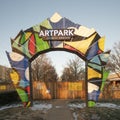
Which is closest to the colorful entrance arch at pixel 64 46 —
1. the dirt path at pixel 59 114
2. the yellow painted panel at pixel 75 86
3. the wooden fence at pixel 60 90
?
the dirt path at pixel 59 114

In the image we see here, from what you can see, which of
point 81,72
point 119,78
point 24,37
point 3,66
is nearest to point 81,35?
point 24,37

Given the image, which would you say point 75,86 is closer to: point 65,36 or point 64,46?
point 64,46

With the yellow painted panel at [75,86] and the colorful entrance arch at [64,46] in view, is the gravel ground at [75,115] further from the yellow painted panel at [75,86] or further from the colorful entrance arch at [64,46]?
the yellow painted panel at [75,86]

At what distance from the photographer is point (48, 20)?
18.7 meters

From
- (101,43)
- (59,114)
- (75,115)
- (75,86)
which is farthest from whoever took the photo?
(75,86)

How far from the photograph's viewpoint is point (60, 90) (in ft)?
108

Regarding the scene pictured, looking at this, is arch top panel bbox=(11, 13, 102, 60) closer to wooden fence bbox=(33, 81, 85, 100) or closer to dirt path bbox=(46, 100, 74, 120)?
dirt path bbox=(46, 100, 74, 120)

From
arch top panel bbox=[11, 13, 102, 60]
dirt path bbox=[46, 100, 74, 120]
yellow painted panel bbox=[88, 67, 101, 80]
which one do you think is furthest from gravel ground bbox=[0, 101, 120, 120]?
arch top panel bbox=[11, 13, 102, 60]

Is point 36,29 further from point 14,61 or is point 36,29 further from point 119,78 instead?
point 119,78

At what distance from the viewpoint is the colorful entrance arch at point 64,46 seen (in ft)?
60.4

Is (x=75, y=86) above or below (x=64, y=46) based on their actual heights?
below

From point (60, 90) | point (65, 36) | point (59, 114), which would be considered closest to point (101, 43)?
point (65, 36)

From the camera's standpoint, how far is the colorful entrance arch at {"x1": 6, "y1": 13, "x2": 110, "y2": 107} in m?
18.4

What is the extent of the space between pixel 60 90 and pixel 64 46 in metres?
15.4
